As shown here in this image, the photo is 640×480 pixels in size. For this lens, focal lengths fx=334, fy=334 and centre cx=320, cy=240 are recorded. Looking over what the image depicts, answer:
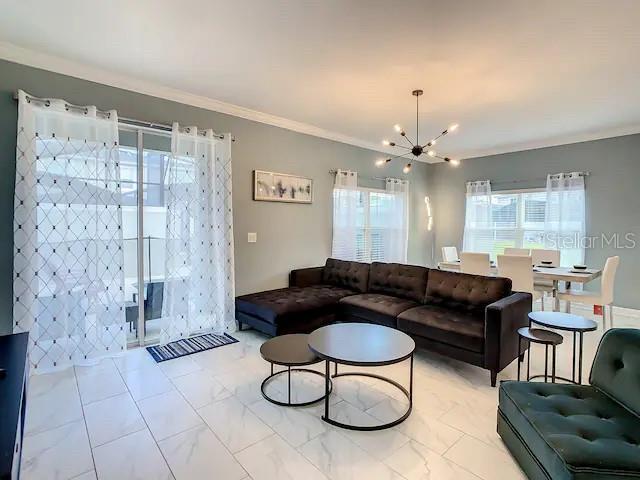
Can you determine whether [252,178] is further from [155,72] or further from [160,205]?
[155,72]

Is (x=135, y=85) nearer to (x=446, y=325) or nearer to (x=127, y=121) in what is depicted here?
(x=127, y=121)

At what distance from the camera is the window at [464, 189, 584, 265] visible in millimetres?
5555

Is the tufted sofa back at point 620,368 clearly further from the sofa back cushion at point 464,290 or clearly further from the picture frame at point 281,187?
the picture frame at point 281,187

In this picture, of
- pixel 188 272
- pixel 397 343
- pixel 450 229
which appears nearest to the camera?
pixel 397 343

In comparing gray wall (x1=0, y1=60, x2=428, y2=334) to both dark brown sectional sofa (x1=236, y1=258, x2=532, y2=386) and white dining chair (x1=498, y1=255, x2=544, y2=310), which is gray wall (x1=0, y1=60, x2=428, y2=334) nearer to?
dark brown sectional sofa (x1=236, y1=258, x2=532, y2=386)

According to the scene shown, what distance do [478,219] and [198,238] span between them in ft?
16.7

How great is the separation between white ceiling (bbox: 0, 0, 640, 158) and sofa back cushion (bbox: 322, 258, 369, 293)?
2.00m

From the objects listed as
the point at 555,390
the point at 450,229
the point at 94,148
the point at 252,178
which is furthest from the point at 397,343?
the point at 450,229

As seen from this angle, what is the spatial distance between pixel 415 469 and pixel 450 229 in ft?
18.5

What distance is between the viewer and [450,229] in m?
6.81

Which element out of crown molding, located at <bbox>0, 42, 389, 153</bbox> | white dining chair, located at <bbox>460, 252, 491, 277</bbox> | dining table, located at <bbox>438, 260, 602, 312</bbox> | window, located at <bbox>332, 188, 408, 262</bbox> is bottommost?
dining table, located at <bbox>438, 260, 602, 312</bbox>

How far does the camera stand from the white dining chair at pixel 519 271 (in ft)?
13.3

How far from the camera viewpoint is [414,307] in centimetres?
354

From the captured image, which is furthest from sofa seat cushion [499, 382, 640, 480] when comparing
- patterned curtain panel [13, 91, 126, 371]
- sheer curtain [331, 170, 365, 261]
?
sheer curtain [331, 170, 365, 261]
